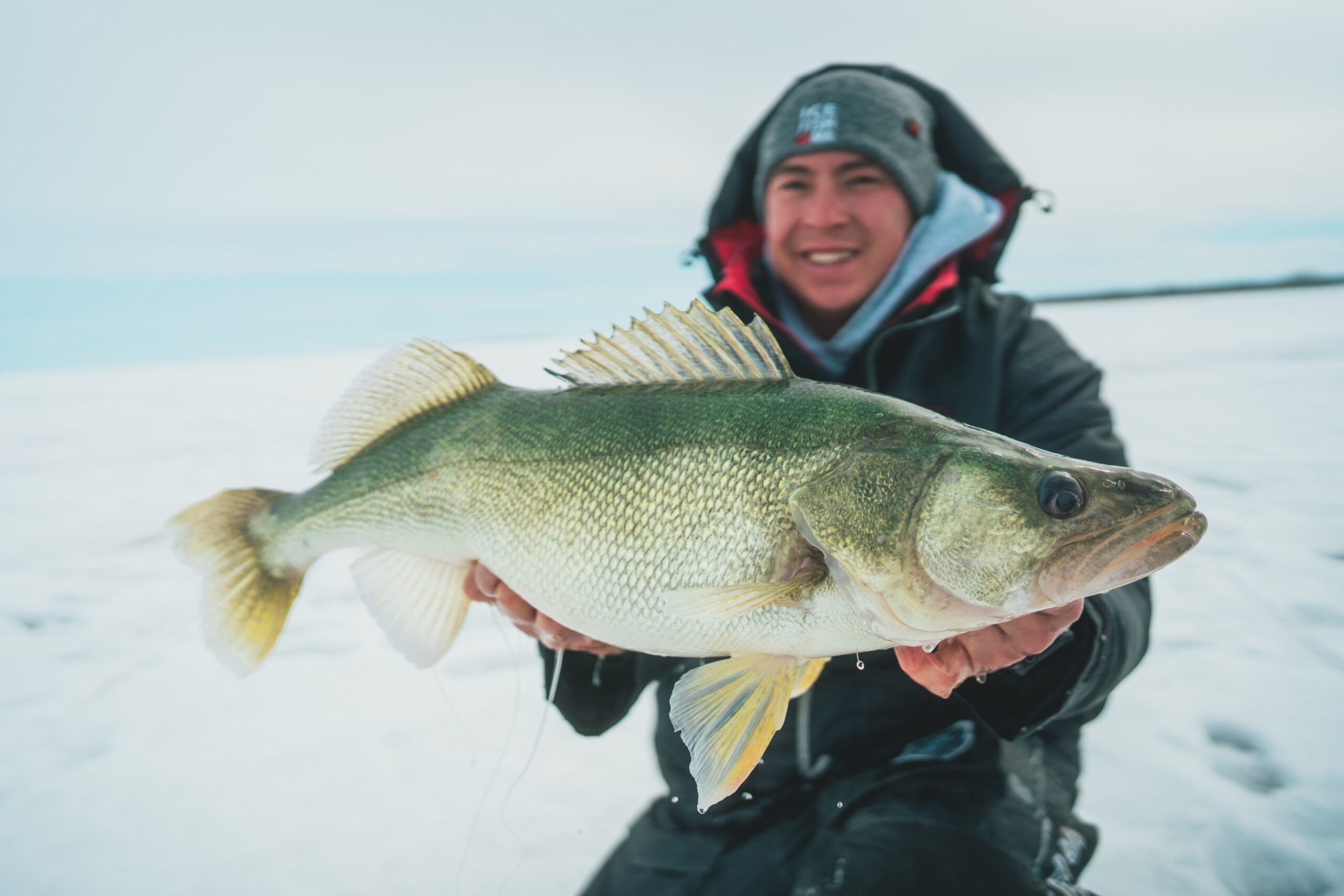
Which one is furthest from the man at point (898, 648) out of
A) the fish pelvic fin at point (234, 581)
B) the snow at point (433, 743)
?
the fish pelvic fin at point (234, 581)

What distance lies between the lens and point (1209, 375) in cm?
927

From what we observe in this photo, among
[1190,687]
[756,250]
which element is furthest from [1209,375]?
[756,250]

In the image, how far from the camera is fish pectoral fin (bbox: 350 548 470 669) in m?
1.74

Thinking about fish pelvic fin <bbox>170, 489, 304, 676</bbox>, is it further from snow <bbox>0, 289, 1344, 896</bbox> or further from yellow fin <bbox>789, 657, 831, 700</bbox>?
yellow fin <bbox>789, 657, 831, 700</bbox>

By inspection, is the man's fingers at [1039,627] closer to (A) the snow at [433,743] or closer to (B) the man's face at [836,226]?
(A) the snow at [433,743]

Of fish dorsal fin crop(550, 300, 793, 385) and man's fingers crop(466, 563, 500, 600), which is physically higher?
fish dorsal fin crop(550, 300, 793, 385)

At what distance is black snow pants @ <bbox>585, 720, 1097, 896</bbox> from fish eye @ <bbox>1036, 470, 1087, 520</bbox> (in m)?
0.91

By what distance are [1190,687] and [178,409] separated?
13.4 metres

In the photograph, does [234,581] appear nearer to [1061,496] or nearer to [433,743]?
[433,743]

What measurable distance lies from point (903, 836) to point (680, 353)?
1.17 m

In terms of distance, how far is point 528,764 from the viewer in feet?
7.98

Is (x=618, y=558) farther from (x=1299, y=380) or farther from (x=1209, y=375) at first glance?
(x=1209, y=375)

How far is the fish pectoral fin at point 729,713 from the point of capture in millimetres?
1221

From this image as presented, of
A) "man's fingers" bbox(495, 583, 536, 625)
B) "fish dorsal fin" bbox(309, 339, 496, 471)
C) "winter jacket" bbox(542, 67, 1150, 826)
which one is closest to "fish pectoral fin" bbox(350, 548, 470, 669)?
"man's fingers" bbox(495, 583, 536, 625)
